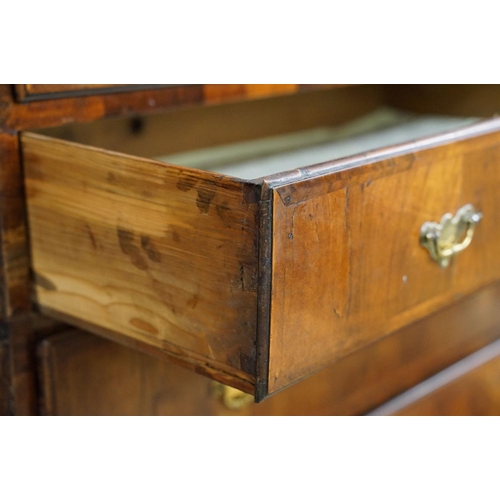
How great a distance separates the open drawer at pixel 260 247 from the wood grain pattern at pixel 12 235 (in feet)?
0.04

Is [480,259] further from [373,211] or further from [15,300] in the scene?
[15,300]

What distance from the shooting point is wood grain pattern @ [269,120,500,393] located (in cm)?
58

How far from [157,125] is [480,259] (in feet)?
1.32

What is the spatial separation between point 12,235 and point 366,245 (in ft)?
1.02

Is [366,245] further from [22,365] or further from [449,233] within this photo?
[22,365]

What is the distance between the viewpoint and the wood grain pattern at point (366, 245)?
23.0 inches

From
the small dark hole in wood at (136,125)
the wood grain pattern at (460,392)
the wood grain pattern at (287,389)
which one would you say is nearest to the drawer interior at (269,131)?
the small dark hole in wood at (136,125)

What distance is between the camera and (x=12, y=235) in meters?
0.73

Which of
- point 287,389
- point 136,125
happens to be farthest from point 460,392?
point 136,125

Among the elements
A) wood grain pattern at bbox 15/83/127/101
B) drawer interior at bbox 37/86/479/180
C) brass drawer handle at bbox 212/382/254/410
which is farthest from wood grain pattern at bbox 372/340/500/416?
wood grain pattern at bbox 15/83/127/101

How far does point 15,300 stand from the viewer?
0.76 metres

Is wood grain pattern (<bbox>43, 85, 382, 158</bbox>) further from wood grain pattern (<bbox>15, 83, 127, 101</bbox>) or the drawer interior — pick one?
wood grain pattern (<bbox>15, 83, 127, 101</bbox>)

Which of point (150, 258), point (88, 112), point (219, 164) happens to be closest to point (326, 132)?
point (219, 164)

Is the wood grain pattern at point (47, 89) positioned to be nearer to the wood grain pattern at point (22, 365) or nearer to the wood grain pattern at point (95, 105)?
the wood grain pattern at point (95, 105)
